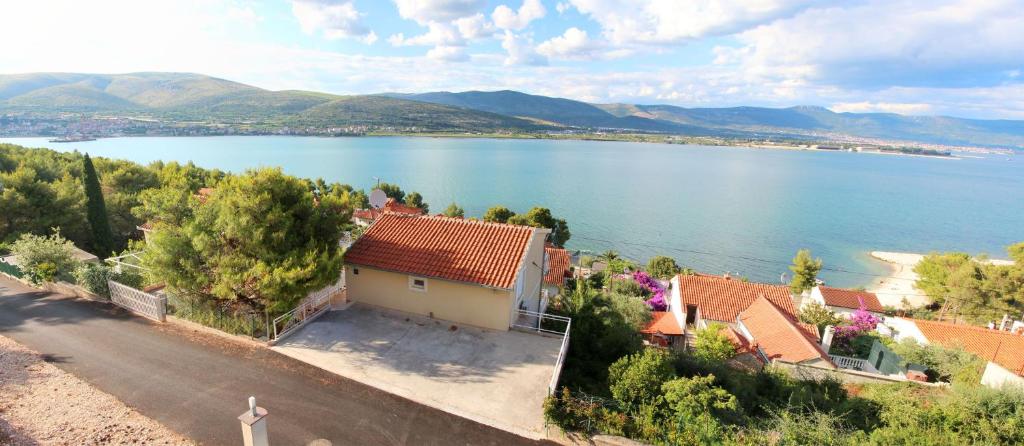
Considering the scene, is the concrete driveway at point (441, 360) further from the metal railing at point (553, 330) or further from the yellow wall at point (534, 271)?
the yellow wall at point (534, 271)

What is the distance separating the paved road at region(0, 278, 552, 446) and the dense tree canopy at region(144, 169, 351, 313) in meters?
1.58

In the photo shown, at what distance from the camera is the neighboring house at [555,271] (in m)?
30.6

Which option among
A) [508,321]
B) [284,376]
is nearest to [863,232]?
[508,321]

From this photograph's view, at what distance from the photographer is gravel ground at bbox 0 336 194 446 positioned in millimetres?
8039

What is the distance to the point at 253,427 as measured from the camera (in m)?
6.62

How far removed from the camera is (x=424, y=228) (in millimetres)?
15656

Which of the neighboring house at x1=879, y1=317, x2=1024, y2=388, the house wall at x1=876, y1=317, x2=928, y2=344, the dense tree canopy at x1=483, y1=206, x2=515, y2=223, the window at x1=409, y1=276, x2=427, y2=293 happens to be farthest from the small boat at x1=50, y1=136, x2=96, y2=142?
the neighboring house at x1=879, y1=317, x2=1024, y2=388

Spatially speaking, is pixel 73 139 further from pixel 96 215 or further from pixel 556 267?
pixel 556 267

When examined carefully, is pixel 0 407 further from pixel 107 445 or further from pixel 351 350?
pixel 351 350

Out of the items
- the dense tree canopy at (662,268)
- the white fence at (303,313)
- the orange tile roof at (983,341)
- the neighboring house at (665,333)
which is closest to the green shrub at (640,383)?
the white fence at (303,313)

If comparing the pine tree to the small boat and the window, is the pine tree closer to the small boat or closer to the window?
the window

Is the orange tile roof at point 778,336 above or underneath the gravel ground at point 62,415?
underneath

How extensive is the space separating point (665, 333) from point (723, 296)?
21.0 feet

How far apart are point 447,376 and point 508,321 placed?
9.75ft
